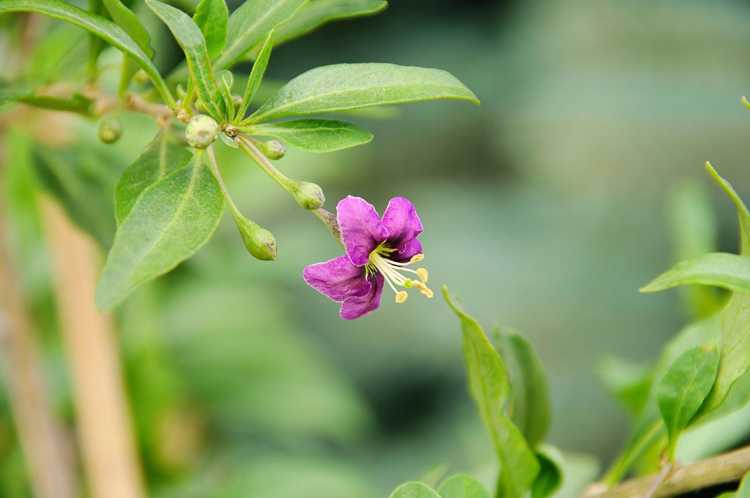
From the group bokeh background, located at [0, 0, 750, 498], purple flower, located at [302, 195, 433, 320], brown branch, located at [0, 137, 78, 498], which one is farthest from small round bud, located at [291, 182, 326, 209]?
bokeh background, located at [0, 0, 750, 498]

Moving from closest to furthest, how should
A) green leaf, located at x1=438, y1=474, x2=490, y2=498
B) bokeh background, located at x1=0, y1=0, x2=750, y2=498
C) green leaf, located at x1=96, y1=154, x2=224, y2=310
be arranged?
1. green leaf, located at x1=96, y1=154, x2=224, y2=310
2. green leaf, located at x1=438, y1=474, x2=490, y2=498
3. bokeh background, located at x1=0, y1=0, x2=750, y2=498

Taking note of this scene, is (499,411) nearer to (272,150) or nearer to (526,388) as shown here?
(526,388)

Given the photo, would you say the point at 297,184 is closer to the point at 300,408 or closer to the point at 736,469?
the point at 736,469

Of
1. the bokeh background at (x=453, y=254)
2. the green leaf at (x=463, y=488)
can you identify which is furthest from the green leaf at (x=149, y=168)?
the bokeh background at (x=453, y=254)

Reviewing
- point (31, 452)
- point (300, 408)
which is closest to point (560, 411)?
point (300, 408)

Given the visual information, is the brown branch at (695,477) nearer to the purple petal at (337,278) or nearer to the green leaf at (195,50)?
the purple petal at (337,278)

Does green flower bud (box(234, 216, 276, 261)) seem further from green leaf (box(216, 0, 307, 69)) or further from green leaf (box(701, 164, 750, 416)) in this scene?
green leaf (box(701, 164, 750, 416))
